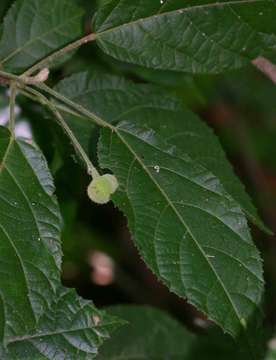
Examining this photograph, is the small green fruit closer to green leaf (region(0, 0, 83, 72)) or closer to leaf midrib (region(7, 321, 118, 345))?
leaf midrib (region(7, 321, 118, 345))

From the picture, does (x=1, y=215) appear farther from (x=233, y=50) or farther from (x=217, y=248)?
(x=233, y=50)

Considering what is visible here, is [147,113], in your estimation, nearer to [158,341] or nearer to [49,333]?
[49,333]

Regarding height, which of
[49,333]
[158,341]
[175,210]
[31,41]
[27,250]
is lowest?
[158,341]

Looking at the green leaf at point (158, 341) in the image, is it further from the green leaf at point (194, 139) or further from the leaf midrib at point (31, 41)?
the leaf midrib at point (31, 41)

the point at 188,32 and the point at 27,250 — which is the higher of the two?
the point at 188,32

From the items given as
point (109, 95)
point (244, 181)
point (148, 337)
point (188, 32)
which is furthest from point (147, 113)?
point (244, 181)

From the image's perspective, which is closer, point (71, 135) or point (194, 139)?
point (71, 135)

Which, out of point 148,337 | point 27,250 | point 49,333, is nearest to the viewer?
point 27,250

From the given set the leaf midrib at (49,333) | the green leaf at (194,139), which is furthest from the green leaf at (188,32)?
the leaf midrib at (49,333)
